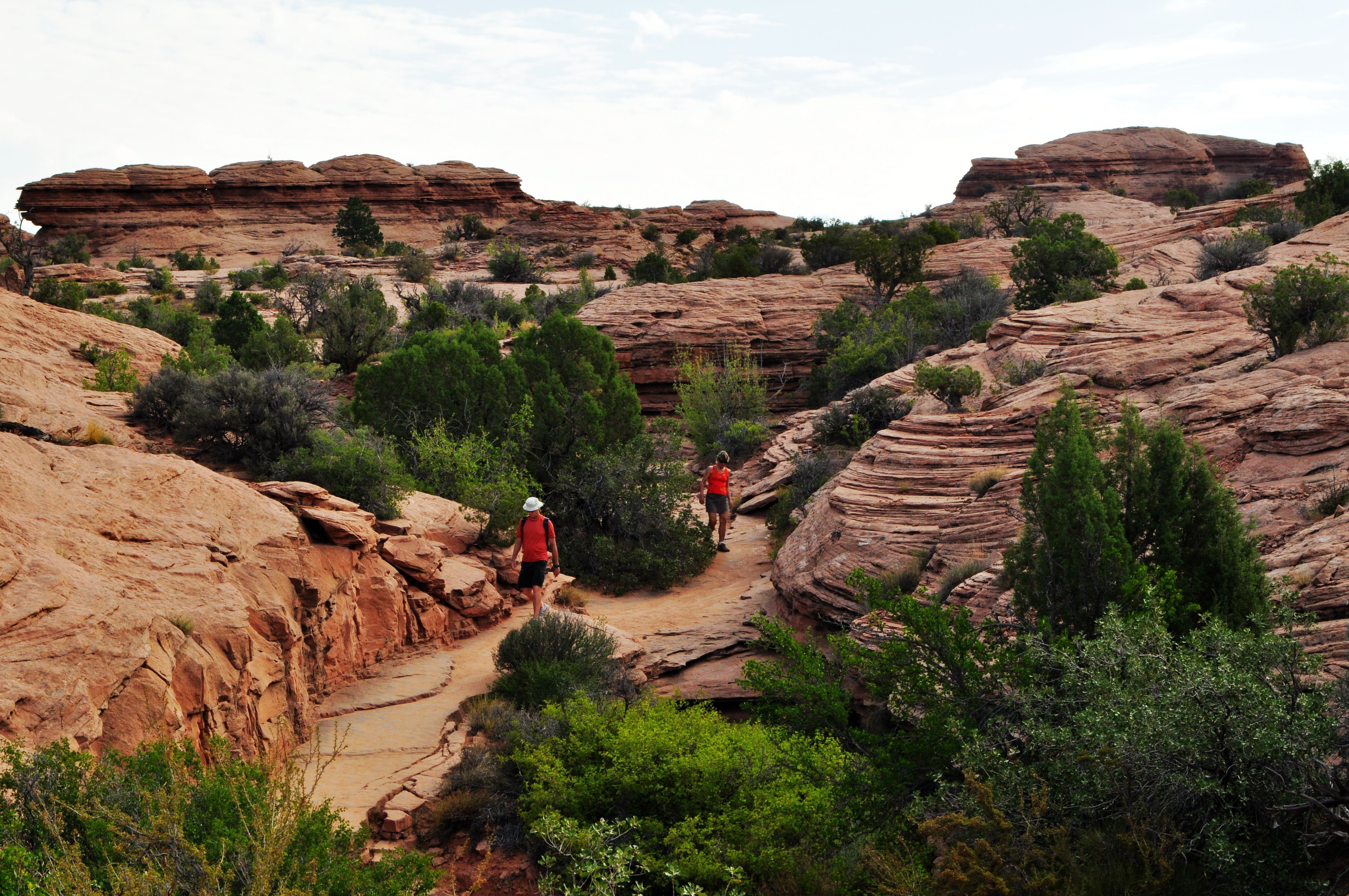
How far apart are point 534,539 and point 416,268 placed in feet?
97.5

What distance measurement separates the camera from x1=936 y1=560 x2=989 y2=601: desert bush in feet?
30.3

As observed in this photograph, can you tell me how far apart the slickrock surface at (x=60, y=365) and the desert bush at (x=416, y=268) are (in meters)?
21.8

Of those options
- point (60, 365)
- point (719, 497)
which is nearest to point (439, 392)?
point (719, 497)

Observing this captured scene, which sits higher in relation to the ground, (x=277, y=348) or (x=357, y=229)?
(x=357, y=229)

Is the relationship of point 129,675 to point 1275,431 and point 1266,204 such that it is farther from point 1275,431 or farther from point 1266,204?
point 1266,204

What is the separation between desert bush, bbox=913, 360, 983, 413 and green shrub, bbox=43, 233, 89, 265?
39360 mm

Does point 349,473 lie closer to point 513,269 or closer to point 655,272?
point 655,272

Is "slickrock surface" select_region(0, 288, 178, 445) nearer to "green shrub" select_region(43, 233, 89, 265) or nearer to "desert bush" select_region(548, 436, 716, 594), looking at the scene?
"desert bush" select_region(548, 436, 716, 594)

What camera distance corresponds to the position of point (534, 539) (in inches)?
423

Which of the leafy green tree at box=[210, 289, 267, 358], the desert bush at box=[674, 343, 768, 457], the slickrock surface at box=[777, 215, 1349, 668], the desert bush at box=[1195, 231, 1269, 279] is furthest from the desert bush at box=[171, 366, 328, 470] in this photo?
the desert bush at box=[1195, 231, 1269, 279]

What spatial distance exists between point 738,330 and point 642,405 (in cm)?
350

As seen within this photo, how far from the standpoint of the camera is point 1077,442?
6.79 metres

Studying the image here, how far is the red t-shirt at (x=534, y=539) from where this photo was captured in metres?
10.7

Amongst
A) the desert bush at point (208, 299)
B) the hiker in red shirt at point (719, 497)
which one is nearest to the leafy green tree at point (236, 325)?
the desert bush at point (208, 299)
